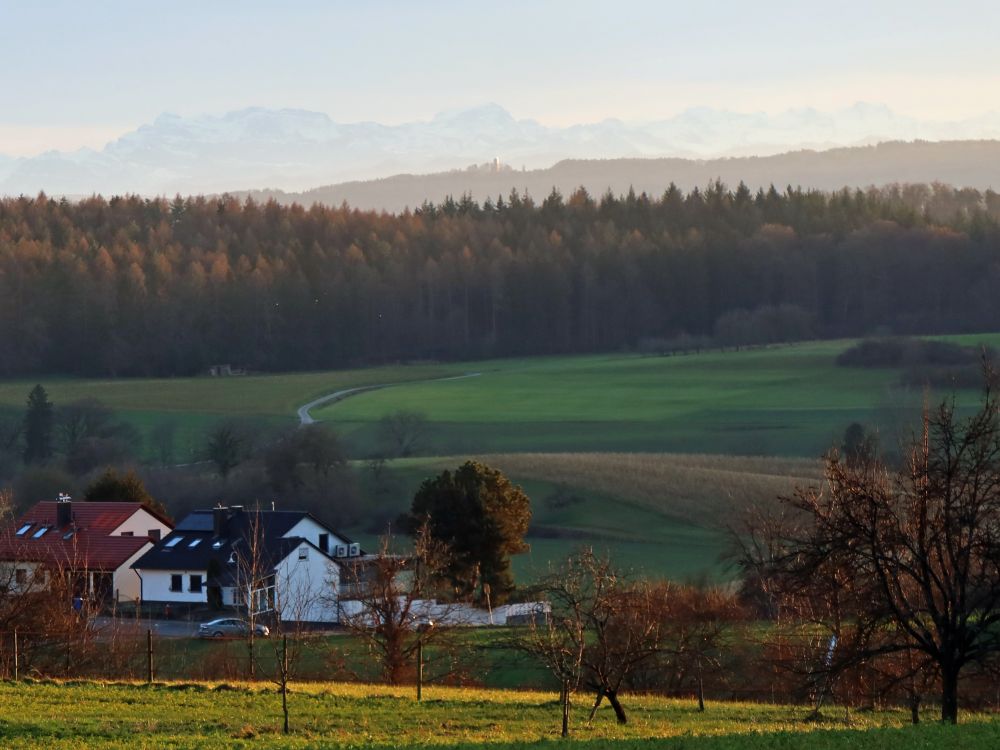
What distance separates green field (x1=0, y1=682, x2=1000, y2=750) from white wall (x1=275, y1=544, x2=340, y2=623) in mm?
18461

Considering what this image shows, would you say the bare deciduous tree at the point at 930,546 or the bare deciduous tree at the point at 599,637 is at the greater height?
the bare deciduous tree at the point at 930,546

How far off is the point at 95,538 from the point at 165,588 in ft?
12.6

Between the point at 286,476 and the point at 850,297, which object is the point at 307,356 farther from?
the point at 286,476

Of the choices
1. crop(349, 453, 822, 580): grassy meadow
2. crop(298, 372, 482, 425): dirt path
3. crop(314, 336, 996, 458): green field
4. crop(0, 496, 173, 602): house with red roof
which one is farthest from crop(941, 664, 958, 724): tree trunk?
crop(298, 372, 482, 425): dirt path

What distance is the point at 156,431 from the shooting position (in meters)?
80.4

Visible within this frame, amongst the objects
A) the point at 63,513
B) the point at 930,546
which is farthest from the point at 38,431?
the point at 930,546

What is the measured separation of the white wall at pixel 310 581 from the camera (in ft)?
137

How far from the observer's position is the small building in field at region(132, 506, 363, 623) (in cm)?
4288

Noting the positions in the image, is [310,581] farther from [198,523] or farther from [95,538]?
[95,538]

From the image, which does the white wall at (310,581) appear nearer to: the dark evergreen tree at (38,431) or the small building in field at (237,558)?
the small building in field at (237,558)

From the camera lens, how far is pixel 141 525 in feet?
160

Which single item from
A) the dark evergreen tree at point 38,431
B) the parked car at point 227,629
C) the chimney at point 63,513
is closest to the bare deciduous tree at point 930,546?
the parked car at point 227,629

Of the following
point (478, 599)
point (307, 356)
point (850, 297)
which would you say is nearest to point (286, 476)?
point (478, 599)

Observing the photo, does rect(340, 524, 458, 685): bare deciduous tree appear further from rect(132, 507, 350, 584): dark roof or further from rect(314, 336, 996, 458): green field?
rect(314, 336, 996, 458): green field
